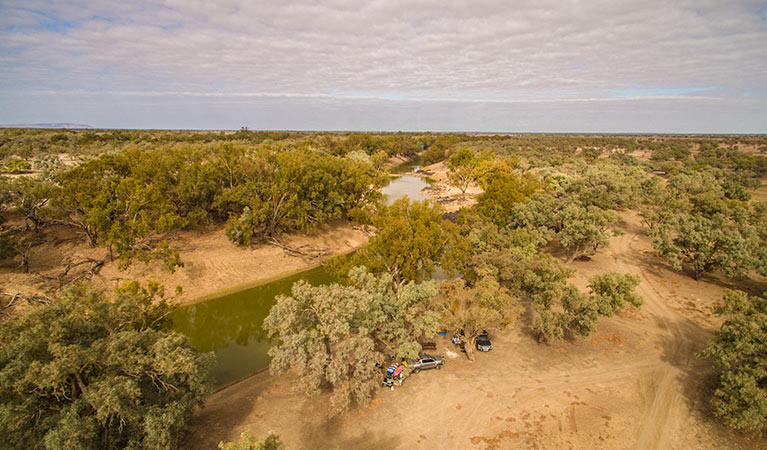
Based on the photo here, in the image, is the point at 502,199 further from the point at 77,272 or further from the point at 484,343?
the point at 77,272

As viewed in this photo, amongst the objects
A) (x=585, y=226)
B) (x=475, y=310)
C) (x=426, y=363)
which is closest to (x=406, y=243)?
(x=475, y=310)

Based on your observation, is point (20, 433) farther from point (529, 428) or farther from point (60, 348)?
point (529, 428)

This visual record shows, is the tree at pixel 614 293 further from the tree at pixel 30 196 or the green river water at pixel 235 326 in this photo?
the tree at pixel 30 196

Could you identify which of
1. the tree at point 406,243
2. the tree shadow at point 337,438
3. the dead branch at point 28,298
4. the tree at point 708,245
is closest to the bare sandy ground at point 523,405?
the tree shadow at point 337,438

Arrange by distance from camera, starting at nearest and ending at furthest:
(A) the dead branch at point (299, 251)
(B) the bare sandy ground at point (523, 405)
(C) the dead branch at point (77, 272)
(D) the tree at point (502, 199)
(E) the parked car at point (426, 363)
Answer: (B) the bare sandy ground at point (523, 405), (E) the parked car at point (426, 363), (C) the dead branch at point (77, 272), (A) the dead branch at point (299, 251), (D) the tree at point (502, 199)

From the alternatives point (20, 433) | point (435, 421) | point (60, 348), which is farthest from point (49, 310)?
point (435, 421)

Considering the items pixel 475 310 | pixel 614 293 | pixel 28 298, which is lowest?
pixel 475 310
